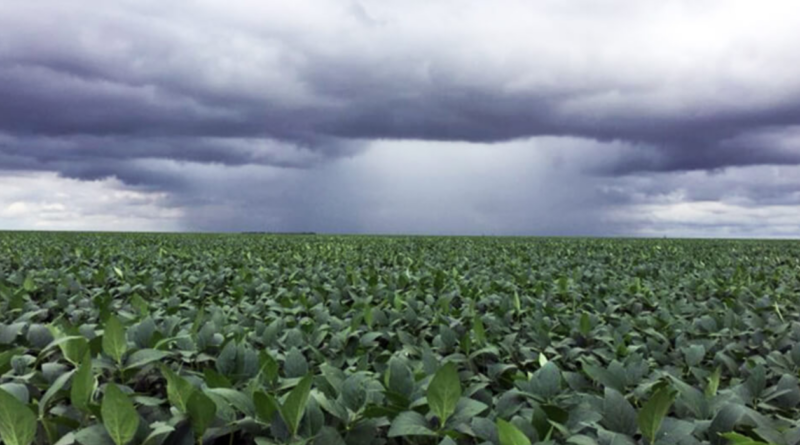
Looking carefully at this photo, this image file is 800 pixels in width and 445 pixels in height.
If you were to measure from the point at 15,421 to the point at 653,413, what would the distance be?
1905 millimetres

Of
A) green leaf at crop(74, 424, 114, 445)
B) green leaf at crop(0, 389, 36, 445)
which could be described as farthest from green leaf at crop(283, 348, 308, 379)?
green leaf at crop(0, 389, 36, 445)

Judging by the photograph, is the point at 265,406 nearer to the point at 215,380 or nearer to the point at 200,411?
the point at 200,411

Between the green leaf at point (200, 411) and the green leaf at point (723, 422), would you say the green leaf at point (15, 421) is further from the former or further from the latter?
the green leaf at point (723, 422)

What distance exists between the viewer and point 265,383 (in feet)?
8.46

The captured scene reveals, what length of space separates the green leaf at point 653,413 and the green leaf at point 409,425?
0.64 meters

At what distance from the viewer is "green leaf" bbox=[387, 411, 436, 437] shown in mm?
2020

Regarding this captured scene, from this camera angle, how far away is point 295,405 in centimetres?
196

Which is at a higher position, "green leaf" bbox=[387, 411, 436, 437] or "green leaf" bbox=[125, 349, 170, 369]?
"green leaf" bbox=[125, 349, 170, 369]

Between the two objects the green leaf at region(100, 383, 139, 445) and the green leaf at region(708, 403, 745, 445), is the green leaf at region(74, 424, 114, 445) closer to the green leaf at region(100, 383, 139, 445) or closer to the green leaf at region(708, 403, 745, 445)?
the green leaf at region(100, 383, 139, 445)

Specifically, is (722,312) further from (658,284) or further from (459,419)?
(459,419)

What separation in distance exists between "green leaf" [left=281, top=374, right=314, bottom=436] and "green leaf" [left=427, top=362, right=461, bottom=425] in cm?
41

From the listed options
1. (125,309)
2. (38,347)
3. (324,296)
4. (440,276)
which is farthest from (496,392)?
(440,276)

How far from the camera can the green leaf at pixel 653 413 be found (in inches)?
76.7

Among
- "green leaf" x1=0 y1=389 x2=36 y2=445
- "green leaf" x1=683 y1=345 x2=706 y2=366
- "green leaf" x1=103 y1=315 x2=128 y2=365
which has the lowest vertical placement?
"green leaf" x1=683 y1=345 x2=706 y2=366
